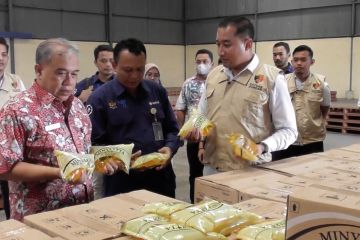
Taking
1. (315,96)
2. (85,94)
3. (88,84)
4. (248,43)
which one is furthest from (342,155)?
(88,84)

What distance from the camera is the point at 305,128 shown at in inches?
161

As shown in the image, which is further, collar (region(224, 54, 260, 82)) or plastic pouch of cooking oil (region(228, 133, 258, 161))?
collar (region(224, 54, 260, 82))

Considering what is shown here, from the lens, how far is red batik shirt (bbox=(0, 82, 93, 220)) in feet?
5.45

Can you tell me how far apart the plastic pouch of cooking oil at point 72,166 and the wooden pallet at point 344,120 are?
7.46 m

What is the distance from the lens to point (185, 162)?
6523mm

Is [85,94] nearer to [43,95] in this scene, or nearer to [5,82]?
[5,82]

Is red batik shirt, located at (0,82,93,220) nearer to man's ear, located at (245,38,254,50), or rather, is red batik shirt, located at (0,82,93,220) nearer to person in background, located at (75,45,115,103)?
man's ear, located at (245,38,254,50)

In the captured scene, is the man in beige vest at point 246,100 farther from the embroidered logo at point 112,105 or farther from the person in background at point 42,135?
the person in background at point 42,135

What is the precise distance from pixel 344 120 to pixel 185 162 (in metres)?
3.66

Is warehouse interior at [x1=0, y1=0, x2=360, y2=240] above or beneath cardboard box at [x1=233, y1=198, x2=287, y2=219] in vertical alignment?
above

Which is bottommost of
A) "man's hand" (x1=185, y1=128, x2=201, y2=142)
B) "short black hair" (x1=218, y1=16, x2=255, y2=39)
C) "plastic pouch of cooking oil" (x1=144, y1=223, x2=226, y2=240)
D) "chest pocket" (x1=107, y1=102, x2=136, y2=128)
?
"plastic pouch of cooking oil" (x1=144, y1=223, x2=226, y2=240)

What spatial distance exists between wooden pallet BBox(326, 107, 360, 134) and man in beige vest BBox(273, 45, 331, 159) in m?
4.37

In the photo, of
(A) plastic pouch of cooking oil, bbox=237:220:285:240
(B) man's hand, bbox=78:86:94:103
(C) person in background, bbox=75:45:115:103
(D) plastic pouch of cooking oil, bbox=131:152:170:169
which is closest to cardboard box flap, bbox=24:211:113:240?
(A) plastic pouch of cooking oil, bbox=237:220:285:240

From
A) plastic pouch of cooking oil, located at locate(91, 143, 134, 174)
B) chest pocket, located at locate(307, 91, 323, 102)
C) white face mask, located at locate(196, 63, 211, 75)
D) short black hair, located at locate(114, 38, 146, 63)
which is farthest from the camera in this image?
white face mask, located at locate(196, 63, 211, 75)
